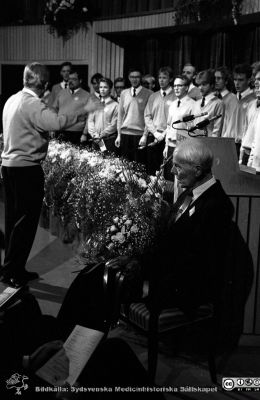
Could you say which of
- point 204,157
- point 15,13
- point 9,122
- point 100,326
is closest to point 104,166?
point 9,122

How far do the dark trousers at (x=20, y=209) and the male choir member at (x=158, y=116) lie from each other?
356 cm

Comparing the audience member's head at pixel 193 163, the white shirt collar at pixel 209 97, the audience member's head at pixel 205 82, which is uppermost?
the audience member's head at pixel 205 82

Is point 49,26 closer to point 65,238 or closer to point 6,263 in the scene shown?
point 65,238

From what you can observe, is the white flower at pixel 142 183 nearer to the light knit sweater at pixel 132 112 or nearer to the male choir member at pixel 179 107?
the male choir member at pixel 179 107

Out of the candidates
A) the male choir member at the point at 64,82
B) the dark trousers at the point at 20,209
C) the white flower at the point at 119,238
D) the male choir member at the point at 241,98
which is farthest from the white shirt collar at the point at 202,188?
the male choir member at the point at 64,82

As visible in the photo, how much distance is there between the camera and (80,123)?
11.7 feet

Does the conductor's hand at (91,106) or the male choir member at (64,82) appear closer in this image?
the conductor's hand at (91,106)

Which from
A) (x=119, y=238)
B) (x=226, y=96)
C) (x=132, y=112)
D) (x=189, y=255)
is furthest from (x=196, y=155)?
Result: (x=132, y=112)

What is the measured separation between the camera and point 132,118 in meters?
7.77

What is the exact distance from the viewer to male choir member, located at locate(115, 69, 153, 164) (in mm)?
7699

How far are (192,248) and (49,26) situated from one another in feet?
31.4

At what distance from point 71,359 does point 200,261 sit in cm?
105

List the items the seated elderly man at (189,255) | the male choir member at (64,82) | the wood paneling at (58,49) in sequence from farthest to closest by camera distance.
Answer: the wood paneling at (58,49)
the male choir member at (64,82)
the seated elderly man at (189,255)

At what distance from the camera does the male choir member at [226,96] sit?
20.6 feet
